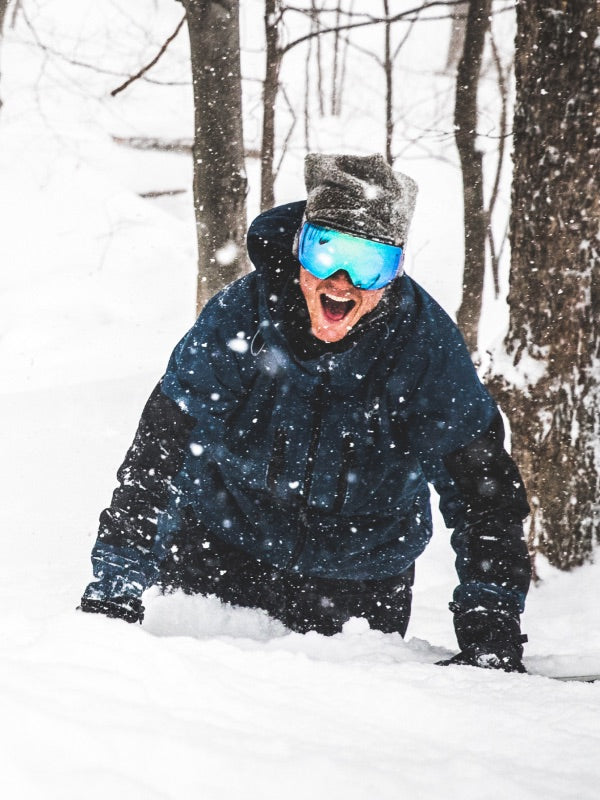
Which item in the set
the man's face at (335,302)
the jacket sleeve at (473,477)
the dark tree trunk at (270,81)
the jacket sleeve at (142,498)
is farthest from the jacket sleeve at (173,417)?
the dark tree trunk at (270,81)

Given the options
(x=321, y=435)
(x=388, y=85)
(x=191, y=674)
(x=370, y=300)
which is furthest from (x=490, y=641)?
(x=388, y=85)

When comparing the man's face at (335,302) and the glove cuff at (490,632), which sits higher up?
the man's face at (335,302)

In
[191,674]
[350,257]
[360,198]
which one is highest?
[360,198]

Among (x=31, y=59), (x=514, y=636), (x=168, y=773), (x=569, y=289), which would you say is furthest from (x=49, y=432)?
(x=31, y=59)

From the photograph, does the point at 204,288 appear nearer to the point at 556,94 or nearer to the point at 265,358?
the point at 556,94

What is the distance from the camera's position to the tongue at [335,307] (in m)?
1.89

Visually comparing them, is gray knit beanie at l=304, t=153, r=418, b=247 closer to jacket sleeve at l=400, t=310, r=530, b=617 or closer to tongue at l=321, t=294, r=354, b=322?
tongue at l=321, t=294, r=354, b=322

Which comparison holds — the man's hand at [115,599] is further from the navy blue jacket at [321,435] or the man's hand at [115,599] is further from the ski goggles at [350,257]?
the ski goggles at [350,257]

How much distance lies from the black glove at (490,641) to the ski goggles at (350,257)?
2.85 ft

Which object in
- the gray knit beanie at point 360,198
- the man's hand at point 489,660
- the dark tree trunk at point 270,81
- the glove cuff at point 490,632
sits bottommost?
the man's hand at point 489,660

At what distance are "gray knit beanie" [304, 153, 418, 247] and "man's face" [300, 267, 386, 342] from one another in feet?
0.45

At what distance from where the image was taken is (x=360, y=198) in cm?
187

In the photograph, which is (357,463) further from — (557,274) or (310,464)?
(557,274)

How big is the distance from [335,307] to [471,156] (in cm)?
523
